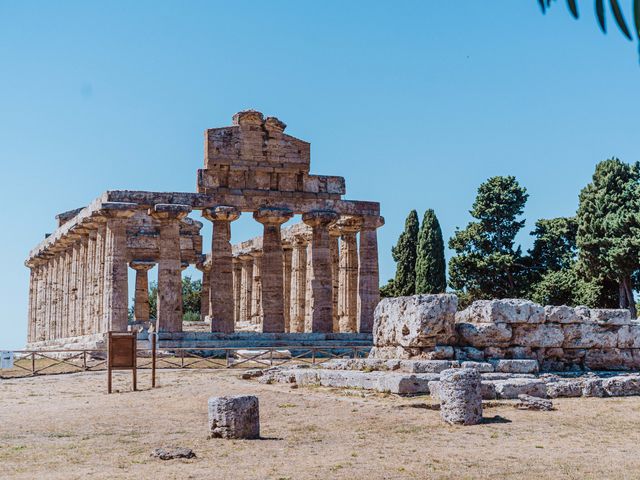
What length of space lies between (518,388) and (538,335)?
12.4 feet

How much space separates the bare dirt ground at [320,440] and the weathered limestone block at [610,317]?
3880 mm

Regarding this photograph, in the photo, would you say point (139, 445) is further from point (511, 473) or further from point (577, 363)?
point (577, 363)

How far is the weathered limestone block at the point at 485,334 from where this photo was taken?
69.8 ft

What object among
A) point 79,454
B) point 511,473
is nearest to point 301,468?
point 511,473

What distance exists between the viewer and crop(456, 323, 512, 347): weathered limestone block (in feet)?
69.8

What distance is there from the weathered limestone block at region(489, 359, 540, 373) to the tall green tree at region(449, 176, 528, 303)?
113 feet

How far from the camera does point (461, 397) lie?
1526 centimetres

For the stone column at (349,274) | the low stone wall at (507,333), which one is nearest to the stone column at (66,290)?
the stone column at (349,274)

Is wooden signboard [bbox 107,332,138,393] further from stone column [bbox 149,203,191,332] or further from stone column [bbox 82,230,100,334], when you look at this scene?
stone column [bbox 82,230,100,334]

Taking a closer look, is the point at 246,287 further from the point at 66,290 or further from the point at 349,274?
the point at 66,290

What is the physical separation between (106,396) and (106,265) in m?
20.4

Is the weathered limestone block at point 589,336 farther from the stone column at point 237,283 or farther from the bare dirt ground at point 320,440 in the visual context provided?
the stone column at point 237,283

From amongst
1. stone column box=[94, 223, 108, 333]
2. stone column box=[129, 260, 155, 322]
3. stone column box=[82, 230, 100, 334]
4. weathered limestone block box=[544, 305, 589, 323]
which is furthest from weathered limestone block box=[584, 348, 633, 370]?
stone column box=[129, 260, 155, 322]

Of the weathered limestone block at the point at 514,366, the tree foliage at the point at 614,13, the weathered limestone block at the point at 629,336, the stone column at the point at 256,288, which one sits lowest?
the weathered limestone block at the point at 514,366
